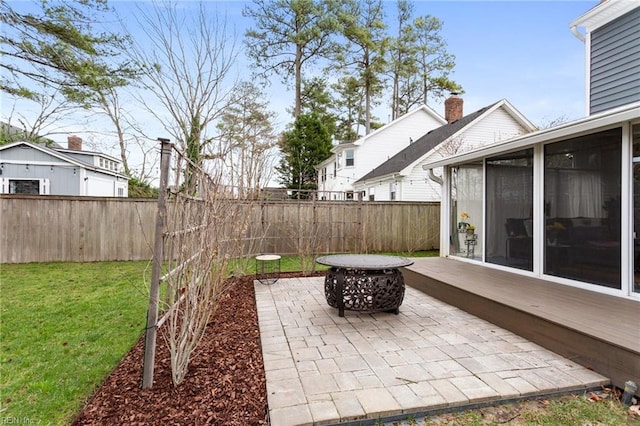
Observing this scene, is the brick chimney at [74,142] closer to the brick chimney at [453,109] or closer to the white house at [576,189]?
the white house at [576,189]

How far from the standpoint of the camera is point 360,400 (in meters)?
2.19

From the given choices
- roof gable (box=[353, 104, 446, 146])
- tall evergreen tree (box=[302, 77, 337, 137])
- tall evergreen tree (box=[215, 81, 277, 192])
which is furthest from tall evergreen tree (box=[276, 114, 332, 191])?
tall evergreen tree (box=[215, 81, 277, 192])

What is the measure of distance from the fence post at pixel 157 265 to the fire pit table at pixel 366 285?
2036mm

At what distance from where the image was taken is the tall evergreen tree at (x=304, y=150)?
18547 mm

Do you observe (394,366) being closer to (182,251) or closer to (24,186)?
(182,251)

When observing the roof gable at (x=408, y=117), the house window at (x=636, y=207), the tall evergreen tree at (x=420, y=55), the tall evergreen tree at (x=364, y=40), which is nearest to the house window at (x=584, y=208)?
the house window at (x=636, y=207)

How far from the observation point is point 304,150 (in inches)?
755

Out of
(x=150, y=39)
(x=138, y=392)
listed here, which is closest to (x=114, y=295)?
(x=138, y=392)

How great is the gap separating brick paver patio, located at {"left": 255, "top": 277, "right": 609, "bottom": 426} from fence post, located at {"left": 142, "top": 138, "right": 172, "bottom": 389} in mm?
869

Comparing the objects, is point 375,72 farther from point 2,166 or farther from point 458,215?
point 2,166

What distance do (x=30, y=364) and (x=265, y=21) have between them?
A: 687 inches

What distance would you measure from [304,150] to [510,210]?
49.0 feet

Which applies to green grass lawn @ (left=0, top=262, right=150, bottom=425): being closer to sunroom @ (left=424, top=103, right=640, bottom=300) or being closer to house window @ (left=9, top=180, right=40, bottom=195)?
sunroom @ (left=424, top=103, right=640, bottom=300)

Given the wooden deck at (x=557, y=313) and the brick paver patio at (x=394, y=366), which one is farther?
the wooden deck at (x=557, y=313)
